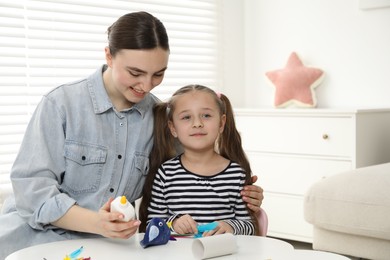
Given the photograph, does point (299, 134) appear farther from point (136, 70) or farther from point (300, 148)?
point (136, 70)

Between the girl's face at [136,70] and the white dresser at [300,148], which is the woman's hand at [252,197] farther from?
the white dresser at [300,148]

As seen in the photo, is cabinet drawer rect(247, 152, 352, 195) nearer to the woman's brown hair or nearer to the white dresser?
the white dresser

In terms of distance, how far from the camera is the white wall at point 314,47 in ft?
11.7

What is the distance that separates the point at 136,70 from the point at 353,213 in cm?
115

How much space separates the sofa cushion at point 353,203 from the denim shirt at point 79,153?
2.95 feet

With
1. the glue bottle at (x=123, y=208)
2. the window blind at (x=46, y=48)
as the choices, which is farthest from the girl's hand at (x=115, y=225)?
the window blind at (x=46, y=48)

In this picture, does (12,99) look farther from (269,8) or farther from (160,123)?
(269,8)

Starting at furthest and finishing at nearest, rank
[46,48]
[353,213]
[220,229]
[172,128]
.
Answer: [46,48], [353,213], [172,128], [220,229]

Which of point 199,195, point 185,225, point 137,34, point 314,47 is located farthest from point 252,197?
point 314,47

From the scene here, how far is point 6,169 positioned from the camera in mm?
3037

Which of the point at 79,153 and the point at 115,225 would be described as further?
the point at 79,153

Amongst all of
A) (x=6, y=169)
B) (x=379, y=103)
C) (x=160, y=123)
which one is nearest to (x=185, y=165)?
(x=160, y=123)

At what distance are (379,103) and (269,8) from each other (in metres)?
1.06

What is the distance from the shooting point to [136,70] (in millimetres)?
1676
